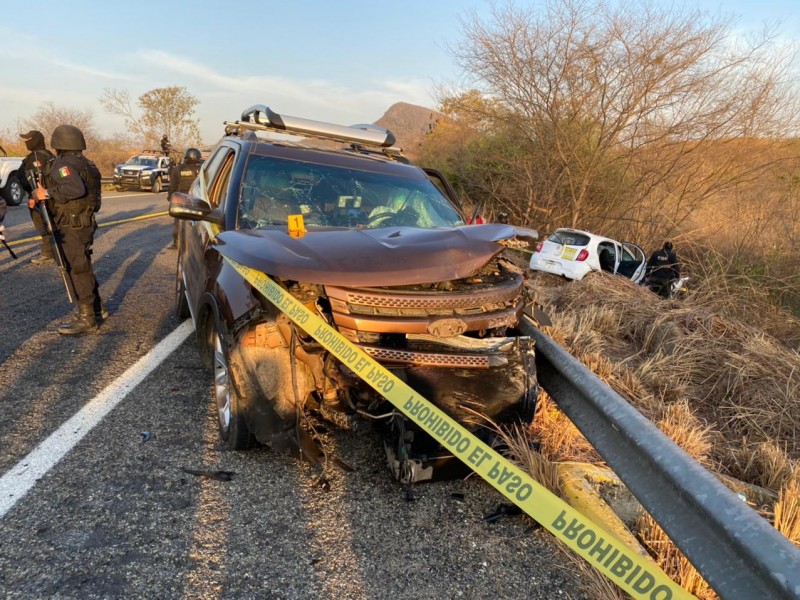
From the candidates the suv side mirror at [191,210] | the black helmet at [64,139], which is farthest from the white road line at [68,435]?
the black helmet at [64,139]

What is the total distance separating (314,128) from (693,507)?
4.04m

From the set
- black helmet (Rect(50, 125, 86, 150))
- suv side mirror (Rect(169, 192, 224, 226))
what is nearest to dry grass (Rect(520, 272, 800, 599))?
suv side mirror (Rect(169, 192, 224, 226))

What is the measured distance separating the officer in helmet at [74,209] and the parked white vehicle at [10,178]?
10.4 metres

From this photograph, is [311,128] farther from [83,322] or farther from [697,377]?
[697,377]

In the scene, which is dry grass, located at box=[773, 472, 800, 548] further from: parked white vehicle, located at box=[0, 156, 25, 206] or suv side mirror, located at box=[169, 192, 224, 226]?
parked white vehicle, located at box=[0, 156, 25, 206]

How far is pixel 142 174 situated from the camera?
22.0 meters

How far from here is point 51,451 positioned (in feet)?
9.17

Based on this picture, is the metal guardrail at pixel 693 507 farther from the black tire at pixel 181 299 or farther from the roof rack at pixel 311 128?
the black tire at pixel 181 299

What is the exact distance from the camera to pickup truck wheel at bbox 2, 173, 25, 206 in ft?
44.3

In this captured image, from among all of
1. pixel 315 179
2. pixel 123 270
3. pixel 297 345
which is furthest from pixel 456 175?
pixel 297 345

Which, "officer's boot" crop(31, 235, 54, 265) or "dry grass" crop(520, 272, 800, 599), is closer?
"dry grass" crop(520, 272, 800, 599)

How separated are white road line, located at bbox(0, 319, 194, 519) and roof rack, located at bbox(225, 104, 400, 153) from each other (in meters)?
2.20

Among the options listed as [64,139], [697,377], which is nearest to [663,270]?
[697,377]

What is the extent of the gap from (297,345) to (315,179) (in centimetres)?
161
